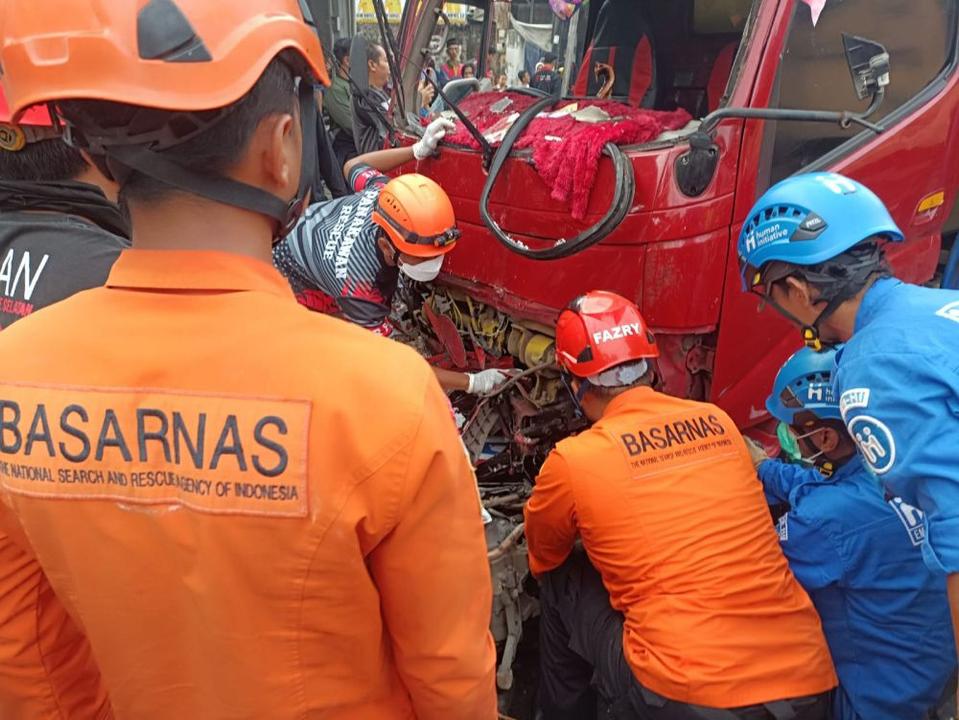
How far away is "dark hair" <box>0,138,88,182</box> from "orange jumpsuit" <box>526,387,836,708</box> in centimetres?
144

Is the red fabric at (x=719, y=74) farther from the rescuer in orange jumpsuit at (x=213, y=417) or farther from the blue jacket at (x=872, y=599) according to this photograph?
the rescuer in orange jumpsuit at (x=213, y=417)

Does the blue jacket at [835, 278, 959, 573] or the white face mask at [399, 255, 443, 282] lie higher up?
the blue jacket at [835, 278, 959, 573]

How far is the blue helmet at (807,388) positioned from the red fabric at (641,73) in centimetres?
188

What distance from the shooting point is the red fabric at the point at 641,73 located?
3656 millimetres

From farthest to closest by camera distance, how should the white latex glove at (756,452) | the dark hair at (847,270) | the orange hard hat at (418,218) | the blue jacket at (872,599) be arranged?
the orange hard hat at (418,218) < the white latex glove at (756,452) < the blue jacket at (872,599) < the dark hair at (847,270)

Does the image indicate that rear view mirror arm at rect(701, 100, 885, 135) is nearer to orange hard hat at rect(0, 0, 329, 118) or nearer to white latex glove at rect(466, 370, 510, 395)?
white latex glove at rect(466, 370, 510, 395)

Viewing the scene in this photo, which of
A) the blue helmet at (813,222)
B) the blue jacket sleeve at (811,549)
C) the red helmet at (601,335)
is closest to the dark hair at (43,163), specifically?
the red helmet at (601,335)

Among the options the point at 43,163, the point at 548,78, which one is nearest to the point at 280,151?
the point at 43,163

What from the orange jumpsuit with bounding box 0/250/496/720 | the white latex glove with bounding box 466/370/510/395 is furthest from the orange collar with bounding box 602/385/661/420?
the orange jumpsuit with bounding box 0/250/496/720

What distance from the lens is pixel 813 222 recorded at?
1.92m

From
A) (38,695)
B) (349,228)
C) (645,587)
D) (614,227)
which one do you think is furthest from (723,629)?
(349,228)

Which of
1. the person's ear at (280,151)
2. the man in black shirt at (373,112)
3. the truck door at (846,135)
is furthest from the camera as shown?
the man in black shirt at (373,112)

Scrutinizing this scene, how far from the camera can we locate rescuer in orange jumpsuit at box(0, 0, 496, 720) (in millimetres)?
853

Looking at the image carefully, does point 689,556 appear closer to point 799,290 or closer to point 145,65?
point 799,290
